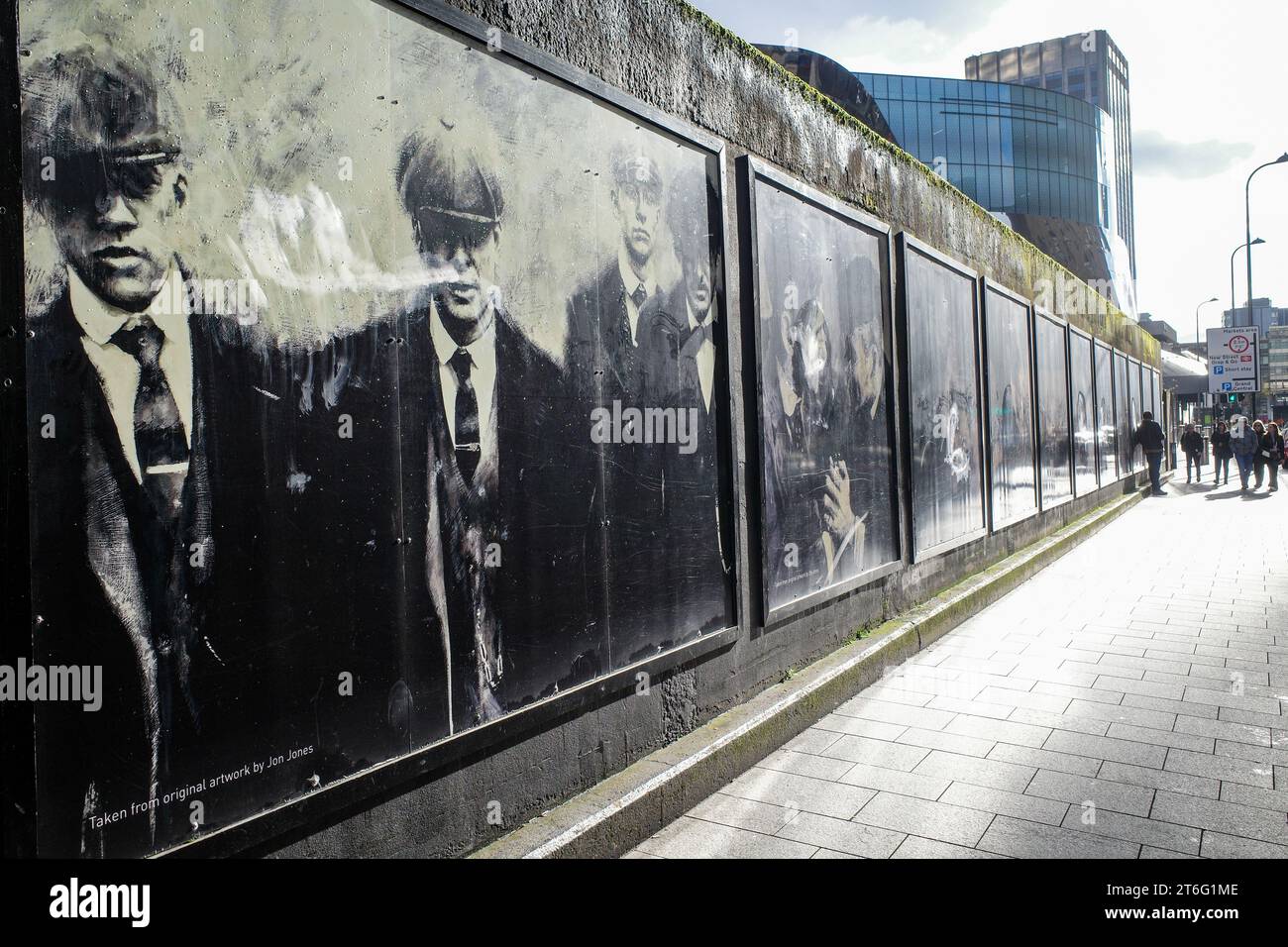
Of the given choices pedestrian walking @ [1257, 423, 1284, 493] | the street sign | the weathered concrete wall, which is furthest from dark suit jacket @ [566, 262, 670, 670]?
the street sign

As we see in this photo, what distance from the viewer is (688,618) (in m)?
4.18

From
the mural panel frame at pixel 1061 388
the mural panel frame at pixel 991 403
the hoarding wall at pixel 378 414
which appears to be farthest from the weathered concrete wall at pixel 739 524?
the mural panel frame at pixel 1061 388

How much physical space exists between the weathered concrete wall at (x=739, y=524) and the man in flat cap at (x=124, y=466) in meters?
0.54

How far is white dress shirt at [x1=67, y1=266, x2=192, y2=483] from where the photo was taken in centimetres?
200

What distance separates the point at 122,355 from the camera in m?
2.05

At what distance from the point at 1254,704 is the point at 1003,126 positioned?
7057cm

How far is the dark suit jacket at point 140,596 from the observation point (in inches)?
75.9

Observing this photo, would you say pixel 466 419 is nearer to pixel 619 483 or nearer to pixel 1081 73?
pixel 619 483

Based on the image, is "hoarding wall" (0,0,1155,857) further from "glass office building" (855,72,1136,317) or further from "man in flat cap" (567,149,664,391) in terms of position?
"glass office building" (855,72,1136,317)

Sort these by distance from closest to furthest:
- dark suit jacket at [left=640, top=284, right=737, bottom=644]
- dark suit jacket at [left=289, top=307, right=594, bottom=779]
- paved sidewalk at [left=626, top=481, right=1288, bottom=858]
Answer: dark suit jacket at [left=289, top=307, right=594, bottom=779] < paved sidewalk at [left=626, top=481, right=1288, bottom=858] < dark suit jacket at [left=640, top=284, right=737, bottom=644]

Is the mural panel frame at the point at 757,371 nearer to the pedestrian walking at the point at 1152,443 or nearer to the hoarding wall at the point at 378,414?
the hoarding wall at the point at 378,414

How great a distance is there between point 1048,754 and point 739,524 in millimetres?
1818
